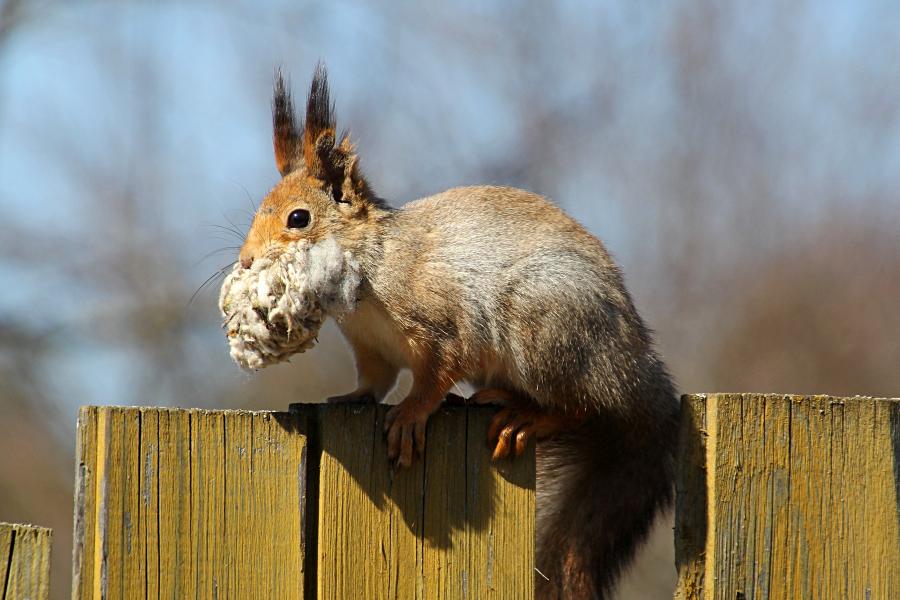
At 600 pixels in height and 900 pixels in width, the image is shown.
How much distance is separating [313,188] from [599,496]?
1090 millimetres

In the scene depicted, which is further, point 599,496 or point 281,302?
point 599,496

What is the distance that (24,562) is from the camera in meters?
1.79

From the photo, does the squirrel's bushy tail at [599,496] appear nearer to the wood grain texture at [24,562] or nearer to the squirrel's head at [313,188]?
the squirrel's head at [313,188]

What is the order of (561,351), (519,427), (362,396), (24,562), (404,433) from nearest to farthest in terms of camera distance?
1. (24,562)
2. (404,433)
3. (519,427)
4. (561,351)
5. (362,396)

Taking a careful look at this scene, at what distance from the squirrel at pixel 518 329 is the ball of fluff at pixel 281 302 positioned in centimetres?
12

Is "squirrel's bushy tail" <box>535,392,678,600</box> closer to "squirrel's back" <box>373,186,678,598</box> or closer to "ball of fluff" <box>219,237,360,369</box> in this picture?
"squirrel's back" <box>373,186,678,598</box>

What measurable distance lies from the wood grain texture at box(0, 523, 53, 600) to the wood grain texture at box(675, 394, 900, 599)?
3.73 ft

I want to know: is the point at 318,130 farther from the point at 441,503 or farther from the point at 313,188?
the point at 441,503

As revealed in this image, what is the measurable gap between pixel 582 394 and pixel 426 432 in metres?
0.69

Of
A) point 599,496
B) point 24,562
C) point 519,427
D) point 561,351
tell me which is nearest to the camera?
point 24,562


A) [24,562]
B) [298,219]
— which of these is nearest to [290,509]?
[24,562]

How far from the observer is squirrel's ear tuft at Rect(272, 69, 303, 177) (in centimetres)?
278

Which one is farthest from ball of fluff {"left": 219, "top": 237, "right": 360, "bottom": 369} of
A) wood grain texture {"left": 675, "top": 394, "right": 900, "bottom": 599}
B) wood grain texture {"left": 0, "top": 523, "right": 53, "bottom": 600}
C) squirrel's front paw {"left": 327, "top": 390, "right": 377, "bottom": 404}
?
wood grain texture {"left": 675, "top": 394, "right": 900, "bottom": 599}

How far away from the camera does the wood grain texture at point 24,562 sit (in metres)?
1.77
